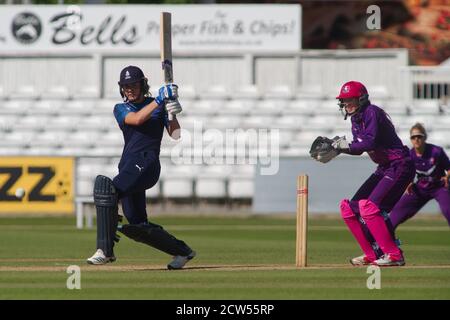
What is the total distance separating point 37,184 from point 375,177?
15.4m

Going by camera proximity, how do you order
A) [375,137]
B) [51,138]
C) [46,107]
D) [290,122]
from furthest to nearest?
[46,107]
[51,138]
[290,122]
[375,137]

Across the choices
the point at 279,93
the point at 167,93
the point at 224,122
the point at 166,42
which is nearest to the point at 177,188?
the point at 224,122

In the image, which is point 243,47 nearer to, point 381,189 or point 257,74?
point 257,74

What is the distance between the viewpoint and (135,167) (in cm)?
1308

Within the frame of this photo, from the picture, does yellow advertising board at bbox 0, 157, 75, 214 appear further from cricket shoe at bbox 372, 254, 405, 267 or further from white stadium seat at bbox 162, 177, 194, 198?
cricket shoe at bbox 372, 254, 405, 267

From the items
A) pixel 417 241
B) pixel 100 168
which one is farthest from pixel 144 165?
pixel 100 168

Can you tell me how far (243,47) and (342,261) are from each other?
797 inches

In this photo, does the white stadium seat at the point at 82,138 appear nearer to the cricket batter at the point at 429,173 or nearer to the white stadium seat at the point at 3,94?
the white stadium seat at the point at 3,94

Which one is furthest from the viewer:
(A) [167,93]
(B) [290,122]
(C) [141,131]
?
(B) [290,122]

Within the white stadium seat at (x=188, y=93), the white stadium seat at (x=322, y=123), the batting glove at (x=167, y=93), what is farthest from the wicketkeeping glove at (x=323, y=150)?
the white stadium seat at (x=188, y=93)

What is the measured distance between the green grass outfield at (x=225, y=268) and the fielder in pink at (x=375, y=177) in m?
0.37

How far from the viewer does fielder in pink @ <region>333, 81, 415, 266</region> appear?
1398 cm

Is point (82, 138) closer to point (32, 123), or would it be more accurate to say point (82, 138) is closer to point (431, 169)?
point (32, 123)

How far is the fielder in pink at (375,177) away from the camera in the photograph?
13977mm
